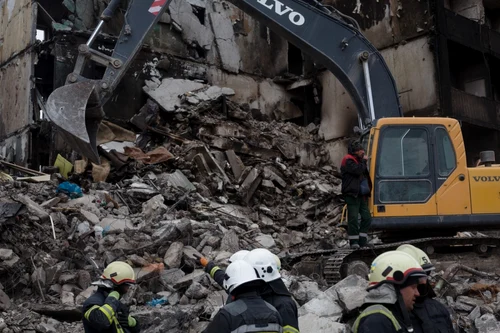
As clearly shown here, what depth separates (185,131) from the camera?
636 inches

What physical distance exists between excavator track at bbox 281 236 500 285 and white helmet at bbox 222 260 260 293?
4.01 metres

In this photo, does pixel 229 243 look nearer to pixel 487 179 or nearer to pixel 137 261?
pixel 137 261

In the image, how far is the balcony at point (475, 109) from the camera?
56.6 feet

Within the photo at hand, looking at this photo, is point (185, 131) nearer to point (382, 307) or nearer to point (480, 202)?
point (480, 202)

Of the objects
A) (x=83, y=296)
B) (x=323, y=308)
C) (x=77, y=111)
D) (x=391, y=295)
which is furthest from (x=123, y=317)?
(x=77, y=111)

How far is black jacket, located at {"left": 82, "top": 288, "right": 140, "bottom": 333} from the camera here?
448 centimetres

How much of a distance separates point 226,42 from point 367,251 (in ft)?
44.5

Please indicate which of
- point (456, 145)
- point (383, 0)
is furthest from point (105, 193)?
point (383, 0)

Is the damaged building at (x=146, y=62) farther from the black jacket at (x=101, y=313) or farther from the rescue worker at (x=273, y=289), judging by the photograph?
the rescue worker at (x=273, y=289)

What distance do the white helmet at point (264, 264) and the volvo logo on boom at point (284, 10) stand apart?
23.0 feet

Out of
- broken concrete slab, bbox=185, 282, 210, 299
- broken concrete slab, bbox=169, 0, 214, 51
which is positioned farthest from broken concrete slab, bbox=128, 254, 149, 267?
broken concrete slab, bbox=169, 0, 214, 51

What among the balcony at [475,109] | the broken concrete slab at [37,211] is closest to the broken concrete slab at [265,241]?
the broken concrete slab at [37,211]

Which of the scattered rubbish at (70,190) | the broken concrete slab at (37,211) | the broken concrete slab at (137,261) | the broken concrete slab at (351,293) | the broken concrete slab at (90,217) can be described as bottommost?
the broken concrete slab at (351,293)

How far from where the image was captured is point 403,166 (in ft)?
26.8
